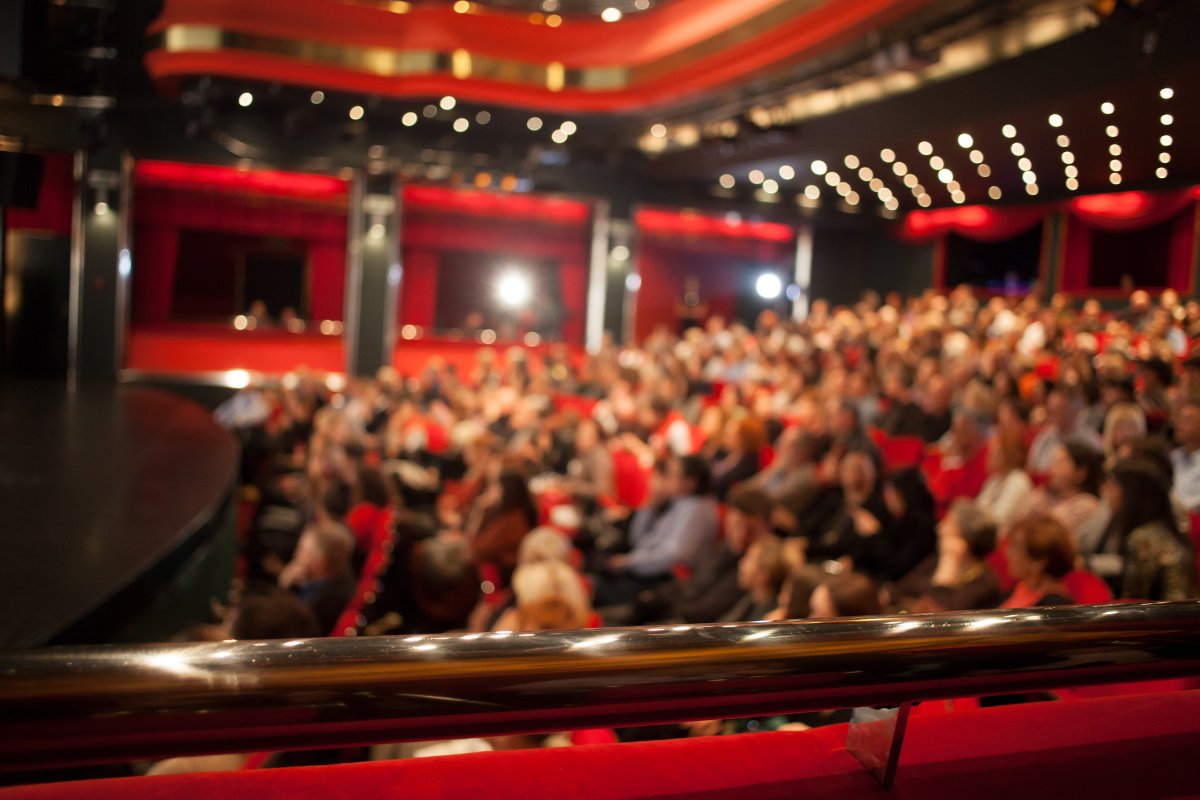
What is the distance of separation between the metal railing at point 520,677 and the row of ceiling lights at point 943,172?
Result: 18.3 ft

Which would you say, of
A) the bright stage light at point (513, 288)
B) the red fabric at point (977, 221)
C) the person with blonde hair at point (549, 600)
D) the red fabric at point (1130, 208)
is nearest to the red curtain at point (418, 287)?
the bright stage light at point (513, 288)

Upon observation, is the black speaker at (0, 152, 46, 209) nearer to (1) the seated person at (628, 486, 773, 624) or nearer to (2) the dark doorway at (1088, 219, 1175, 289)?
(1) the seated person at (628, 486, 773, 624)

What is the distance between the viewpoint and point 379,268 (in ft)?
34.4

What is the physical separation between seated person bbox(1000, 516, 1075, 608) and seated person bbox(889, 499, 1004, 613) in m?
0.14

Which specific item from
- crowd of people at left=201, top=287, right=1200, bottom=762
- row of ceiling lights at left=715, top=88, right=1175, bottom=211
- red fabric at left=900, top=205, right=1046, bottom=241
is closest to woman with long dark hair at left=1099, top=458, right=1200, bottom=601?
crowd of people at left=201, top=287, right=1200, bottom=762

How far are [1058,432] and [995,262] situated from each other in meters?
9.81

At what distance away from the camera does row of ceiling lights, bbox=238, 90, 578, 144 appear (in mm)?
8844

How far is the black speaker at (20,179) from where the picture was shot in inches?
96.2

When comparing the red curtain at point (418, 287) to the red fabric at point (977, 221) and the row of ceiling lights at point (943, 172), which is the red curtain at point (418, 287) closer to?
the row of ceiling lights at point (943, 172)

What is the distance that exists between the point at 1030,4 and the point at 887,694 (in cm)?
591

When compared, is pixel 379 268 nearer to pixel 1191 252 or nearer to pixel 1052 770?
pixel 1191 252

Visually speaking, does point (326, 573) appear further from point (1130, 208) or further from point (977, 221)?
point (977, 221)

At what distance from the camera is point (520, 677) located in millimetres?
568

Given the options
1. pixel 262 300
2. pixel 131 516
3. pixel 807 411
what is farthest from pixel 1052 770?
pixel 262 300
